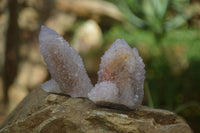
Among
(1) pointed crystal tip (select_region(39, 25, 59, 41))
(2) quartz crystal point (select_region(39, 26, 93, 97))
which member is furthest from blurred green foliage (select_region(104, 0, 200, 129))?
(1) pointed crystal tip (select_region(39, 25, 59, 41))

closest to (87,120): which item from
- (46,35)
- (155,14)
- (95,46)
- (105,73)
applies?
(105,73)

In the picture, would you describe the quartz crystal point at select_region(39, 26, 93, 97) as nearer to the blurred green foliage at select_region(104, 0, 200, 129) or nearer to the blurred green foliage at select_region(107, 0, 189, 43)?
the blurred green foliage at select_region(104, 0, 200, 129)

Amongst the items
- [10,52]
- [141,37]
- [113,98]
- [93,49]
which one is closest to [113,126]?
[113,98]

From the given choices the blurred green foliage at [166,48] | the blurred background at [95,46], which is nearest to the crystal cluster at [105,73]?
the blurred green foliage at [166,48]

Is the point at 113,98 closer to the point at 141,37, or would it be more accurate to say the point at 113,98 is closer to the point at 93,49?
the point at 93,49

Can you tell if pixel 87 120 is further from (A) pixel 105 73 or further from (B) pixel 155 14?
(B) pixel 155 14

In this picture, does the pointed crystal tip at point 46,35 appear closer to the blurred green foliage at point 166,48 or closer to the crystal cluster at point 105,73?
the crystal cluster at point 105,73

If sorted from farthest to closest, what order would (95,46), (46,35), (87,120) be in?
(95,46) < (46,35) < (87,120)
